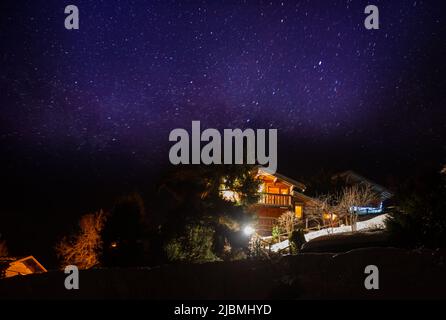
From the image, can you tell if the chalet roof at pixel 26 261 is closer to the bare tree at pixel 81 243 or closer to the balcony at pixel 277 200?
the bare tree at pixel 81 243

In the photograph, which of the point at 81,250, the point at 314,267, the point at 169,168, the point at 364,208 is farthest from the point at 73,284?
the point at 364,208

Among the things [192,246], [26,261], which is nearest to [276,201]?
[26,261]

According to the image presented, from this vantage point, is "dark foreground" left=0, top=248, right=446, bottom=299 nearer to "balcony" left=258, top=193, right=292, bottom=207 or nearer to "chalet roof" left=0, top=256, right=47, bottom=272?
"chalet roof" left=0, top=256, right=47, bottom=272

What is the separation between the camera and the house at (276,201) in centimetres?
4260

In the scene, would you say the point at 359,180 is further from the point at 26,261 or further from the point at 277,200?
the point at 26,261

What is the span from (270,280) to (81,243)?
94.3ft

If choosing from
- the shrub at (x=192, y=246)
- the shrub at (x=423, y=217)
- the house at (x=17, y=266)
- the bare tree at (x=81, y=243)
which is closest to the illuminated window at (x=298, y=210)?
the bare tree at (x=81, y=243)

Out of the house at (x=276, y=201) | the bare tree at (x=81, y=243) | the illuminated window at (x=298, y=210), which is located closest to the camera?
the bare tree at (x=81, y=243)

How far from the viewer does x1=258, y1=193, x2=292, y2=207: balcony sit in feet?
141

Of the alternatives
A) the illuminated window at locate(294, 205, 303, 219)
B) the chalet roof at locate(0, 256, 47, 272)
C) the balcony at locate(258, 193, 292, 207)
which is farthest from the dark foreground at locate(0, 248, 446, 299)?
the illuminated window at locate(294, 205, 303, 219)

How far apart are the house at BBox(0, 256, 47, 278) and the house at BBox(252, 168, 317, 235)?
778 inches

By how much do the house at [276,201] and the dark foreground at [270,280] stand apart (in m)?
23.5

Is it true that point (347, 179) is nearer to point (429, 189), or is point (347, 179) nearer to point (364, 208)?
point (364, 208)

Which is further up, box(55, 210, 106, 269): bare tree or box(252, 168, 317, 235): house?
box(252, 168, 317, 235): house
